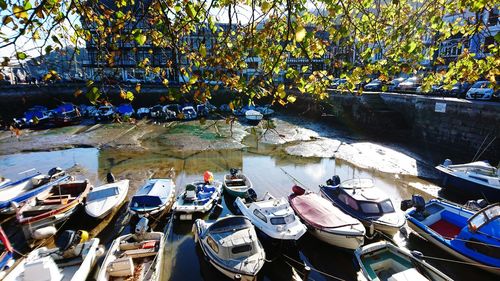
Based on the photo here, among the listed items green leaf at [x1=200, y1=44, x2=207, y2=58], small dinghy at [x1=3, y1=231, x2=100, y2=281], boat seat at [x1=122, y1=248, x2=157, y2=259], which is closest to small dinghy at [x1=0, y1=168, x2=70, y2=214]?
small dinghy at [x1=3, y1=231, x2=100, y2=281]

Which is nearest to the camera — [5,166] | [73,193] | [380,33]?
[380,33]

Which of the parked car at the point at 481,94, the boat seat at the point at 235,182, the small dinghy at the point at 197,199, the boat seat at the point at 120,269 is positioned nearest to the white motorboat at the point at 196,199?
the small dinghy at the point at 197,199

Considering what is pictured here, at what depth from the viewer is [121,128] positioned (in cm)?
3216

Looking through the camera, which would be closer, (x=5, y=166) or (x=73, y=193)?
(x=73, y=193)

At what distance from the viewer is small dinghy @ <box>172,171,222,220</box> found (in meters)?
12.4

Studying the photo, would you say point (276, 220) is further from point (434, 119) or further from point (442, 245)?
point (434, 119)

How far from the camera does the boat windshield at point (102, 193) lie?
12766 millimetres

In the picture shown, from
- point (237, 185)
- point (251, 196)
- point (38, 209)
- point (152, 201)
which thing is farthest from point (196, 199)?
point (38, 209)

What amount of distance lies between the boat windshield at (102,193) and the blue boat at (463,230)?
42.1 ft

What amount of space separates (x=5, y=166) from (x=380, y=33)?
25.4 metres

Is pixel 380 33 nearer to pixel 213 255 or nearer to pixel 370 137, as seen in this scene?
pixel 213 255

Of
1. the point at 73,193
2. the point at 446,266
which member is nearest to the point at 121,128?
→ the point at 73,193

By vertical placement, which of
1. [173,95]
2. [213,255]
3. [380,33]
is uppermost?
[380,33]

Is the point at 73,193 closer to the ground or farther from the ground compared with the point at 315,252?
farther from the ground
